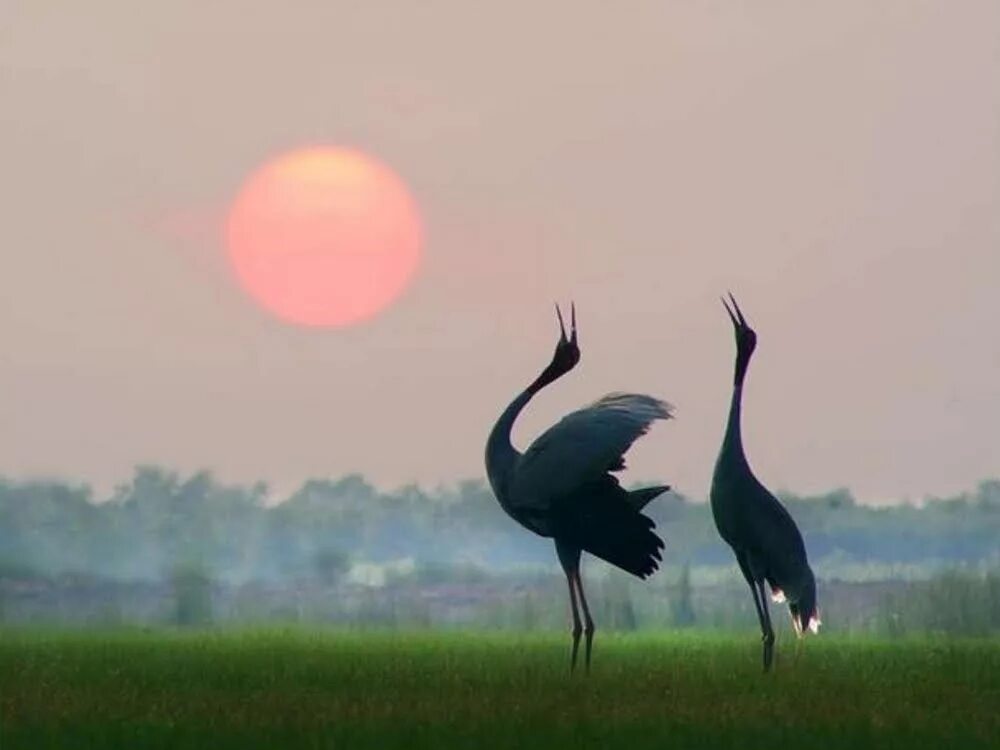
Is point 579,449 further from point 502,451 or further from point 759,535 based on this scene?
point 759,535

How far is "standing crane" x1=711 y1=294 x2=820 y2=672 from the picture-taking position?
14273 mm

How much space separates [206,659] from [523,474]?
9.76ft

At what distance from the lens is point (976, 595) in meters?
20.2

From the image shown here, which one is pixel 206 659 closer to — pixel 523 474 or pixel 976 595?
pixel 523 474

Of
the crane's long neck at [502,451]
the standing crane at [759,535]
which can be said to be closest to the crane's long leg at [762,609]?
the standing crane at [759,535]

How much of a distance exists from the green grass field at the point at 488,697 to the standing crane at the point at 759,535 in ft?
1.49

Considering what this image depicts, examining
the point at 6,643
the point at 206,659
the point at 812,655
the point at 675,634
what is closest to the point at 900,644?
the point at 812,655

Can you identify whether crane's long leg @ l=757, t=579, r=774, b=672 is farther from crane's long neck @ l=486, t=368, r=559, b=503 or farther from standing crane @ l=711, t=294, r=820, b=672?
crane's long neck @ l=486, t=368, r=559, b=503

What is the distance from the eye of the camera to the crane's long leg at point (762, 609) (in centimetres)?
1450

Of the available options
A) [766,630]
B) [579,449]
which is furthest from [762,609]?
[579,449]

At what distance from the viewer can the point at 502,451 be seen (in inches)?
593

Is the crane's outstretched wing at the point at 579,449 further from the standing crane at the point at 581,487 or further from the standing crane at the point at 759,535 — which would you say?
the standing crane at the point at 759,535

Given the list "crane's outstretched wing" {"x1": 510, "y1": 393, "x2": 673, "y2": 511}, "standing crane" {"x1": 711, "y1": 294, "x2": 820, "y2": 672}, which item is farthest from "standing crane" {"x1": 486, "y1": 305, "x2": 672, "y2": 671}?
"standing crane" {"x1": 711, "y1": 294, "x2": 820, "y2": 672}

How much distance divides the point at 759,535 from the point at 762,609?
1.93 ft
